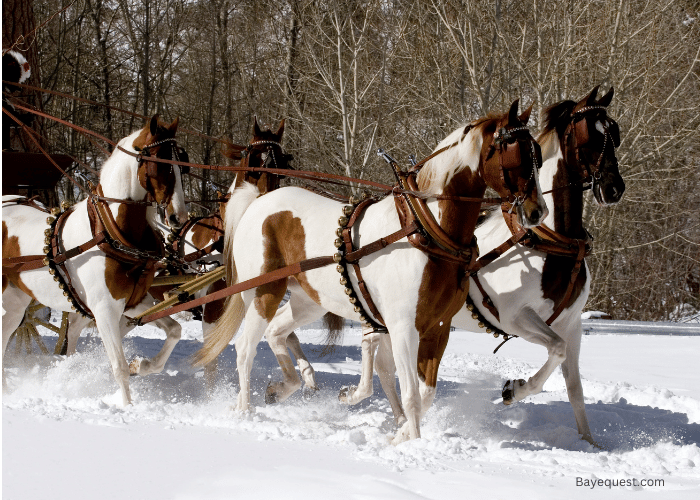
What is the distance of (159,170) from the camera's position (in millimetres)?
5000

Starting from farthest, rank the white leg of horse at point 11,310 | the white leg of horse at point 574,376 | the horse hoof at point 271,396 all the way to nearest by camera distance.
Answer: the white leg of horse at point 11,310 → the horse hoof at point 271,396 → the white leg of horse at point 574,376

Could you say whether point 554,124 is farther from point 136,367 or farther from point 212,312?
point 136,367

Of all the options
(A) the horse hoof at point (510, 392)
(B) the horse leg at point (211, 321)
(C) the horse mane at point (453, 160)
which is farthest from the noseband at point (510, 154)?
(B) the horse leg at point (211, 321)

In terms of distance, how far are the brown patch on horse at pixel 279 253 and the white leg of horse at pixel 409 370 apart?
3.14 feet

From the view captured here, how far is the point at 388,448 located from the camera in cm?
395

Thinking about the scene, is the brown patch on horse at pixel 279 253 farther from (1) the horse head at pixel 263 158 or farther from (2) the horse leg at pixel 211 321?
(1) the horse head at pixel 263 158

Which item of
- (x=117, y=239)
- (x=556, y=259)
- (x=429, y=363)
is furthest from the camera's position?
(x=117, y=239)

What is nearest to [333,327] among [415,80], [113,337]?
[113,337]

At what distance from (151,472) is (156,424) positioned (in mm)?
1043

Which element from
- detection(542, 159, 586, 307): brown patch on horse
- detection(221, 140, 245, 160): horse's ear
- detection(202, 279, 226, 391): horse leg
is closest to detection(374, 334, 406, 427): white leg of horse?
detection(542, 159, 586, 307): brown patch on horse

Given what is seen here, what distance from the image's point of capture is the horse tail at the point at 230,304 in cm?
554

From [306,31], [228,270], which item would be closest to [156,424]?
[228,270]

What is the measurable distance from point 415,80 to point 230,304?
27.6ft

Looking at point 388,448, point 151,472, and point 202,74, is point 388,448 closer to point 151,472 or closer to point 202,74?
point 151,472
